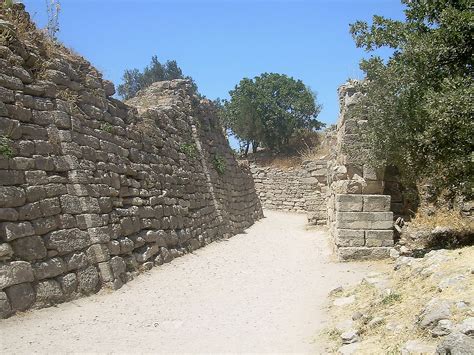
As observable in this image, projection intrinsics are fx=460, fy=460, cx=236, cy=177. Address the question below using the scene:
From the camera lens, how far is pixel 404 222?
1009cm

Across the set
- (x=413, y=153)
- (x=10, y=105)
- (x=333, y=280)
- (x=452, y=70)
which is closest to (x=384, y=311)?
(x=333, y=280)

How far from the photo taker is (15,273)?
551 cm

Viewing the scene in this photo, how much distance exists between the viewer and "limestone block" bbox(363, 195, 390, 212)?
377 inches

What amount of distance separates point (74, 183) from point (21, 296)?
207 centimetres

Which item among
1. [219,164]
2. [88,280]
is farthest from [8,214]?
[219,164]

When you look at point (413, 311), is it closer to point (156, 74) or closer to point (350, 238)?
point (350, 238)

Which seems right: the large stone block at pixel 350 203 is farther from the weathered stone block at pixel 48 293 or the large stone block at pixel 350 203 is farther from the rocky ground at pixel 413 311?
the weathered stone block at pixel 48 293

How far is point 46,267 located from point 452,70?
22.2 feet

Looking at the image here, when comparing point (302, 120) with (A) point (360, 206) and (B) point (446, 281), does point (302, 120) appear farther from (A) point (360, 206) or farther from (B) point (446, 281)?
(B) point (446, 281)

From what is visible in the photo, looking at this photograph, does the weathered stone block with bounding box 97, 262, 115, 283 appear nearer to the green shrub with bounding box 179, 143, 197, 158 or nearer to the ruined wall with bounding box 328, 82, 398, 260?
the ruined wall with bounding box 328, 82, 398, 260

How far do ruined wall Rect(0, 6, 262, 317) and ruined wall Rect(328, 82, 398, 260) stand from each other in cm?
355

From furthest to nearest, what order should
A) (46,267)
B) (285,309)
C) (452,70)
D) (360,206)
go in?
(360,206)
(452,70)
(285,309)
(46,267)

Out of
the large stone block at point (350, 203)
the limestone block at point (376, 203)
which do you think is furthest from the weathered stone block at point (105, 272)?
the limestone block at point (376, 203)

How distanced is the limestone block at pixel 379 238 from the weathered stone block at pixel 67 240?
18.3 ft
